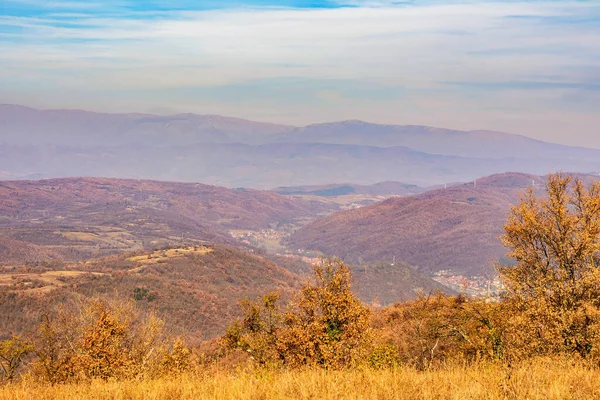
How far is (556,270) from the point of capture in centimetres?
2261

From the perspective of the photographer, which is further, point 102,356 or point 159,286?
point 159,286

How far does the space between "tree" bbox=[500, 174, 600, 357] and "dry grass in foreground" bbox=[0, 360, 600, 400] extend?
7.17 meters

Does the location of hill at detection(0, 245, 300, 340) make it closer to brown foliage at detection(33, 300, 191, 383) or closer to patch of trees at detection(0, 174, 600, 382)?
brown foliage at detection(33, 300, 191, 383)

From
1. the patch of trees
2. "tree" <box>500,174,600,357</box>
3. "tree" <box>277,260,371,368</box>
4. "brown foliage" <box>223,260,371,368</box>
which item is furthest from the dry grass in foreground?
"tree" <box>277,260,371,368</box>

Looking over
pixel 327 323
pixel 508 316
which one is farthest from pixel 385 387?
pixel 327 323

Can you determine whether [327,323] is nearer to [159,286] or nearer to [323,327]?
[323,327]

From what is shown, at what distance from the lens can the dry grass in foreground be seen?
32.0 feet

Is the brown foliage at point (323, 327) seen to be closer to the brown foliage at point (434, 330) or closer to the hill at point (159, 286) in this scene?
the brown foliage at point (434, 330)

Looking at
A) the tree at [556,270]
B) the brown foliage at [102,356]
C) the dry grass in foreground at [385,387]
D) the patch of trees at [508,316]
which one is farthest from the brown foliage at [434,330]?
the brown foliage at [102,356]

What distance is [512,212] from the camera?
25078 millimetres

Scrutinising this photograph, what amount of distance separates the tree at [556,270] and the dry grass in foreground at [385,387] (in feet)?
23.5

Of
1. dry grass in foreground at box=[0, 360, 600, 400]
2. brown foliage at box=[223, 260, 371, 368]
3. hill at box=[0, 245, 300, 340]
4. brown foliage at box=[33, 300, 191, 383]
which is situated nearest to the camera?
dry grass in foreground at box=[0, 360, 600, 400]

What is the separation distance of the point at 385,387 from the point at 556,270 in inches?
628

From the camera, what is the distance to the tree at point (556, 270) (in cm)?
1878
